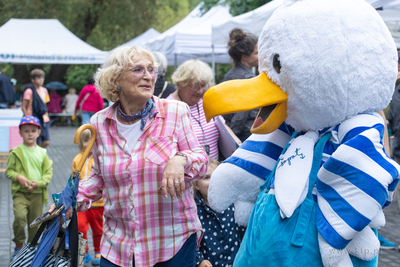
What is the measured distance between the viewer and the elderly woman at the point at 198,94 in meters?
3.61

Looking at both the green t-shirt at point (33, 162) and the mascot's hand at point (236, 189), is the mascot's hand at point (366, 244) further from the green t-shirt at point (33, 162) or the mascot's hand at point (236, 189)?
the green t-shirt at point (33, 162)

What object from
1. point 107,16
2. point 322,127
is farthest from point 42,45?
point 322,127

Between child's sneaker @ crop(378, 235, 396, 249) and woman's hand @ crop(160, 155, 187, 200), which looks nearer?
woman's hand @ crop(160, 155, 187, 200)

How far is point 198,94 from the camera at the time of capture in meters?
3.74

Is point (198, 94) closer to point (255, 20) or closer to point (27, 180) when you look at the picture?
point (27, 180)

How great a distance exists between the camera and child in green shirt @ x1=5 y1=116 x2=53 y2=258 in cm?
443

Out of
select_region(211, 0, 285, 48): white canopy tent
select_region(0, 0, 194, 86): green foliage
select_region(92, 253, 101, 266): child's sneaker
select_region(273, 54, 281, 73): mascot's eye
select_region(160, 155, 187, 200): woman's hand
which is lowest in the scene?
select_region(0, 0, 194, 86): green foliage

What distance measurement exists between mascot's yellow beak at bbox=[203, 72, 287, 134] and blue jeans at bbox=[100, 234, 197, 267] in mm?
990

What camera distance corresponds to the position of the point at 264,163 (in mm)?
1892

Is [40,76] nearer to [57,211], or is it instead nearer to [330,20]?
[57,211]

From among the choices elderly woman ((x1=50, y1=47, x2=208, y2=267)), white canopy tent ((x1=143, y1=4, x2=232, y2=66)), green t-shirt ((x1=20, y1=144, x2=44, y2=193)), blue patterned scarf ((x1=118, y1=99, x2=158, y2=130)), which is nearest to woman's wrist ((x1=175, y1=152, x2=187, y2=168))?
elderly woman ((x1=50, y1=47, x2=208, y2=267))

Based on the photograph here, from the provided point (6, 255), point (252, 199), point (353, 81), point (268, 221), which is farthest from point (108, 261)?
point (6, 255)

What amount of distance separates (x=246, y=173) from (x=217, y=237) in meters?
1.25

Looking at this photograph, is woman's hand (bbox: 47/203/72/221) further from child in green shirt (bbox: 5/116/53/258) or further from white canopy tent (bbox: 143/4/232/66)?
white canopy tent (bbox: 143/4/232/66)
